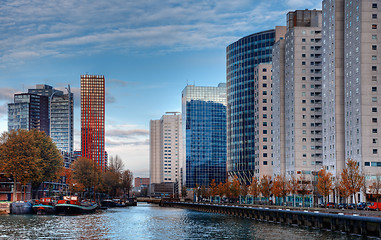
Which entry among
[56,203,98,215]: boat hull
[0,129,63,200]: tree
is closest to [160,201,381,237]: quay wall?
[56,203,98,215]: boat hull

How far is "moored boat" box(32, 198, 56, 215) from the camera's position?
570 feet

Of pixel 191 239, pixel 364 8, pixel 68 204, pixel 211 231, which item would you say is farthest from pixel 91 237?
pixel 364 8

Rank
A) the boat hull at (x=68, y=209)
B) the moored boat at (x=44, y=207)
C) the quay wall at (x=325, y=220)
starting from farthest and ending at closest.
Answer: the boat hull at (x=68, y=209) < the moored boat at (x=44, y=207) < the quay wall at (x=325, y=220)

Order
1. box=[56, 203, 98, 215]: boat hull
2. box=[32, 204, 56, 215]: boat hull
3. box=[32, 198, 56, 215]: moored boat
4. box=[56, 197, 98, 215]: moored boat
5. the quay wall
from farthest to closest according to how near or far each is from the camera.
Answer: box=[56, 197, 98, 215]: moored boat → box=[56, 203, 98, 215]: boat hull → box=[32, 198, 56, 215]: moored boat → box=[32, 204, 56, 215]: boat hull → the quay wall

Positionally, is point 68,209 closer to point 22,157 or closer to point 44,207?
point 44,207

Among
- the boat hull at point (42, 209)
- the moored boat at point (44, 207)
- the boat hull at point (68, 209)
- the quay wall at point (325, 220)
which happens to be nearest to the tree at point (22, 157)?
the moored boat at point (44, 207)

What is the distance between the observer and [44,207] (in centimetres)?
17425

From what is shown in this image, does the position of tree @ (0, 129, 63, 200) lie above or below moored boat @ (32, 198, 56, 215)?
above

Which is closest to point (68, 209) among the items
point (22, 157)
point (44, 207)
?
point (44, 207)

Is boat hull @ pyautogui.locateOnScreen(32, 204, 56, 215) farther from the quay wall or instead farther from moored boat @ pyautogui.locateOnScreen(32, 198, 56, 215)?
the quay wall

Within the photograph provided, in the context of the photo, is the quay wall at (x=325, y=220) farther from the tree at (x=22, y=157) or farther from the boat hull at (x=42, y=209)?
the tree at (x=22, y=157)

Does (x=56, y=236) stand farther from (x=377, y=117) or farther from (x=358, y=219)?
(x=377, y=117)

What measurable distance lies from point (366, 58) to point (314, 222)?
85955mm

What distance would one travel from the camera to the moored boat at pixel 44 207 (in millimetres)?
173875
